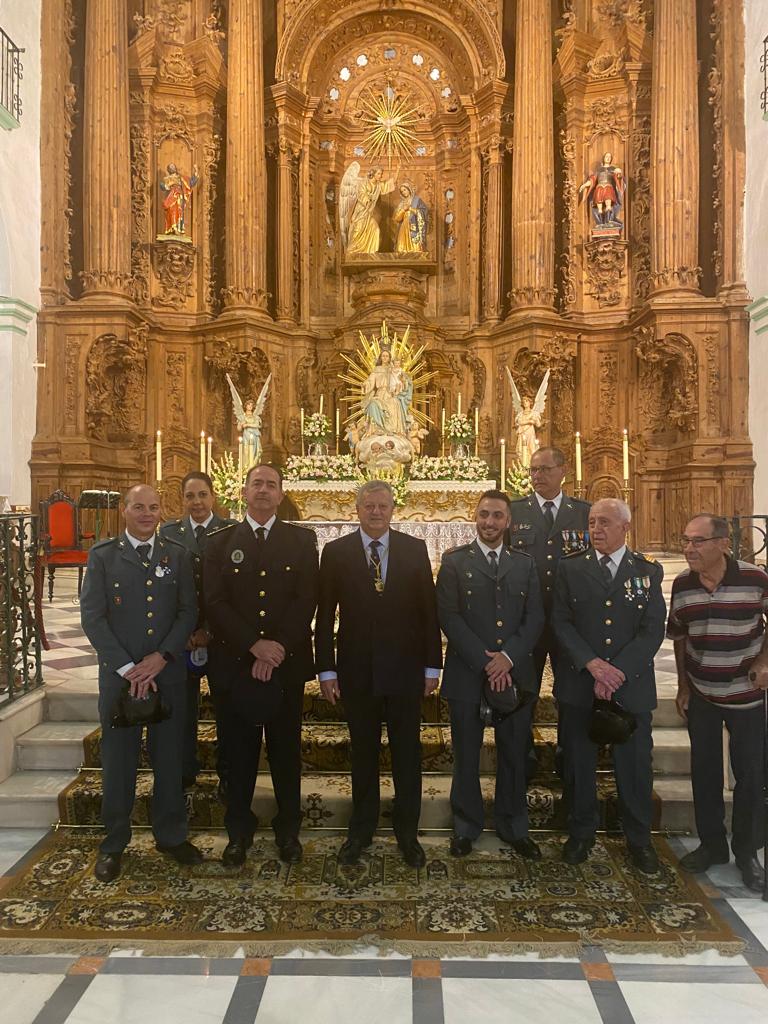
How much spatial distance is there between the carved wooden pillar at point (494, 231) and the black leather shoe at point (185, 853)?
40.9ft

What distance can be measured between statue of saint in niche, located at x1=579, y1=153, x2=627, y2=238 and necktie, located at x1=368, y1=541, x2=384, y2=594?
12.1 metres

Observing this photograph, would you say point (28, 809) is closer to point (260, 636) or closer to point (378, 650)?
point (260, 636)

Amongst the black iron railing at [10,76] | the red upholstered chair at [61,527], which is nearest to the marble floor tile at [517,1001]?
the red upholstered chair at [61,527]

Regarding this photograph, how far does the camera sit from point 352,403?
15.2 metres

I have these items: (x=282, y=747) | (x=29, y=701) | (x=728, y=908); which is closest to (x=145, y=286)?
(x=29, y=701)

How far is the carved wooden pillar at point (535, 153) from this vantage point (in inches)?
556

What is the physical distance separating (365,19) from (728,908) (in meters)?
16.7

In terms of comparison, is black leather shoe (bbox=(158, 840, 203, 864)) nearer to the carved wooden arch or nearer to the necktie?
the necktie

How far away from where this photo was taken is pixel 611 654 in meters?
3.81

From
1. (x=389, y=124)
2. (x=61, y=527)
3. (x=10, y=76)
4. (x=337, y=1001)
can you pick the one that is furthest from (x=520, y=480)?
(x=389, y=124)

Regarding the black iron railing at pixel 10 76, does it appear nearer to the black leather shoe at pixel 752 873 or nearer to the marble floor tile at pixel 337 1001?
the marble floor tile at pixel 337 1001

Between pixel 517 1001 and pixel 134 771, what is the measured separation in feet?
6.53

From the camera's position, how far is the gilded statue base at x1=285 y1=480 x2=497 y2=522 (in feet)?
33.8

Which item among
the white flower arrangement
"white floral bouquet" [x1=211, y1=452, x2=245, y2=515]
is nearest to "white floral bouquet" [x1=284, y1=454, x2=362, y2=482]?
"white floral bouquet" [x1=211, y1=452, x2=245, y2=515]
